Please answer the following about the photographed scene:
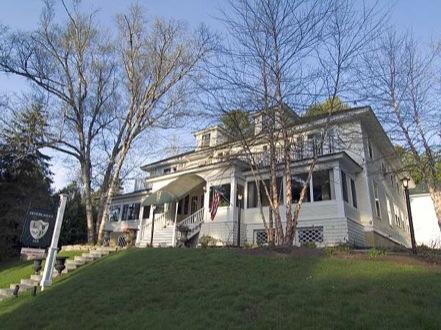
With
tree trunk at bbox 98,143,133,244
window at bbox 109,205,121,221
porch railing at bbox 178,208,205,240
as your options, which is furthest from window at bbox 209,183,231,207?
window at bbox 109,205,121,221

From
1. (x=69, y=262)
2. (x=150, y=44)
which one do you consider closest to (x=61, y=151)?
(x=150, y=44)

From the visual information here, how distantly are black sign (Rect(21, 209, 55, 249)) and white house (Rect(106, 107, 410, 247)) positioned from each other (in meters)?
6.31

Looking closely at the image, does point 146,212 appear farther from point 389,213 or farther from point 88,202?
point 389,213

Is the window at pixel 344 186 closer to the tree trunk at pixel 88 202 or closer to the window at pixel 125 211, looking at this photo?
the tree trunk at pixel 88 202

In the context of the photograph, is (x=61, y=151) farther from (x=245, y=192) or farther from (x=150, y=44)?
(x=245, y=192)

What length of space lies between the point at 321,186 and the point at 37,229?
12350 millimetres

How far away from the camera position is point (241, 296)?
7.39 metres

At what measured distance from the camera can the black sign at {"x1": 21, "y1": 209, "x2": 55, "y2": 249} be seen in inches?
524

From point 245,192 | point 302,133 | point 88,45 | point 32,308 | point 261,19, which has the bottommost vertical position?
point 32,308

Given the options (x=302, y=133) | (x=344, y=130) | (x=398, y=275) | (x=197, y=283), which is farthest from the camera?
(x=344, y=130)

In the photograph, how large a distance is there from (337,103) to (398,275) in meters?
7.00

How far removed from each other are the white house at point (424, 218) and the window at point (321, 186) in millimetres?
15956

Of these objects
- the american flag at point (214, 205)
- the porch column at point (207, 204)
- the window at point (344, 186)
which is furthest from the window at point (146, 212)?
the window at point (344, 186)

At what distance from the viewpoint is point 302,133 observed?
14562 millimetres
